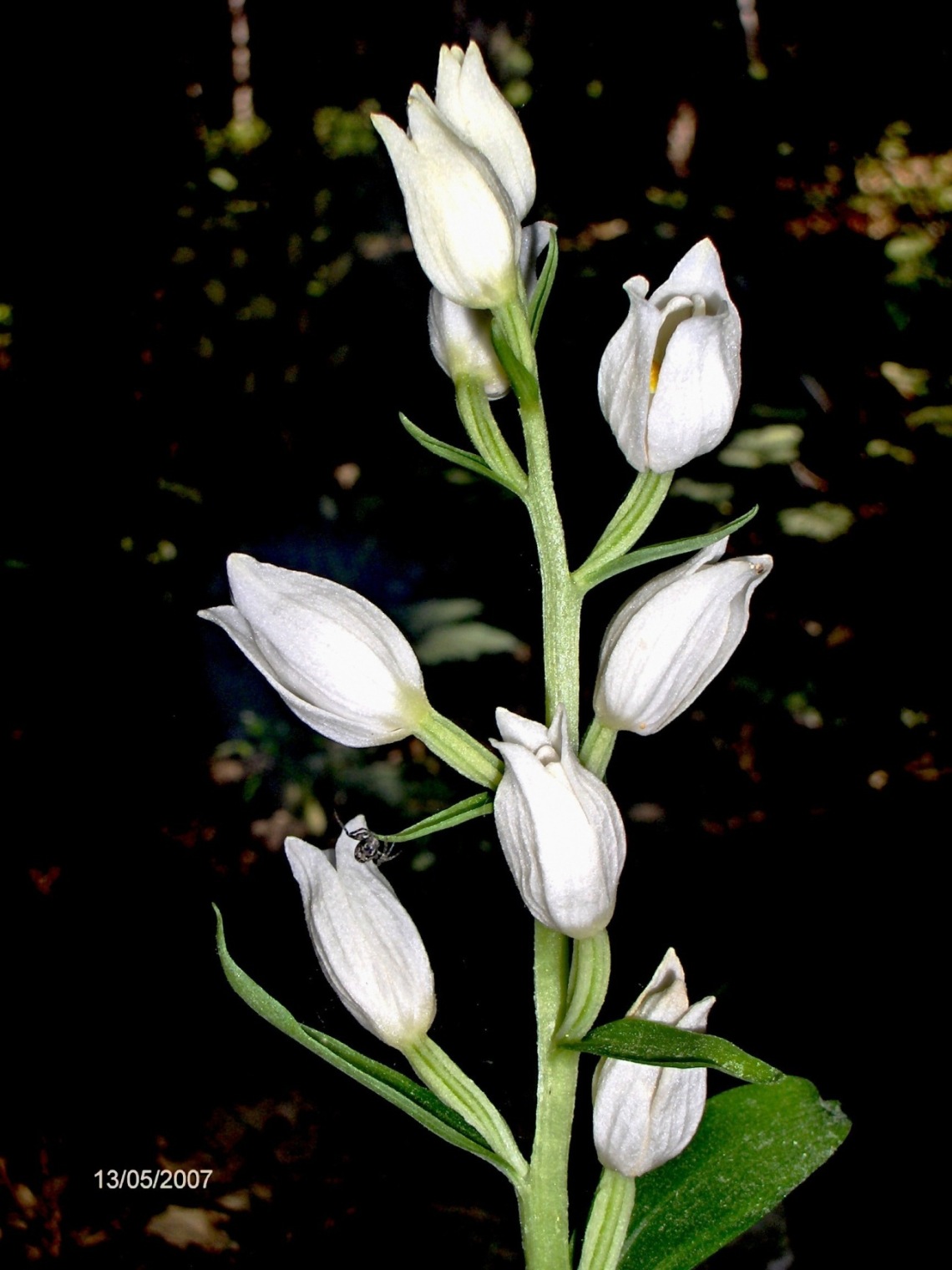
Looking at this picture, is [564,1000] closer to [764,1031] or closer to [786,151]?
[764,1031]

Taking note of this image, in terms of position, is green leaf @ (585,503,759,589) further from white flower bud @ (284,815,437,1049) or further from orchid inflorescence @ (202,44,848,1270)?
white flower bud @ (284,815,437,1049)

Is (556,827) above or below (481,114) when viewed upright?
below

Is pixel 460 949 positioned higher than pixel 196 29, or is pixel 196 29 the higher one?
pixel 196 29

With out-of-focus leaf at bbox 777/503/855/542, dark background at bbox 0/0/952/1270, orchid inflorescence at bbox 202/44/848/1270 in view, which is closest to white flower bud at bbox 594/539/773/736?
orchid inflorescence at bbox 202/44/848/1270

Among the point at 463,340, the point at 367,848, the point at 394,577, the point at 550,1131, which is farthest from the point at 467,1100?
the point at 394,577

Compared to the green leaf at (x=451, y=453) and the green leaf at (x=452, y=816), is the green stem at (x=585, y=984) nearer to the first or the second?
the green leaf at (x=452, y=816)

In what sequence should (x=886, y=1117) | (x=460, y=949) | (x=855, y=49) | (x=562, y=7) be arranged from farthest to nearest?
(x=562, y=7) → (x=855, y=49) → (x=460, y=949) → (x=886, y=1117)

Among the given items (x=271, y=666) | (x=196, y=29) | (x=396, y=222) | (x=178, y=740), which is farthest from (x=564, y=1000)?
(x=196, y=29)

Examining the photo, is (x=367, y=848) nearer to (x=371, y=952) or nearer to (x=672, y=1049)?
(x=371, y=952)
